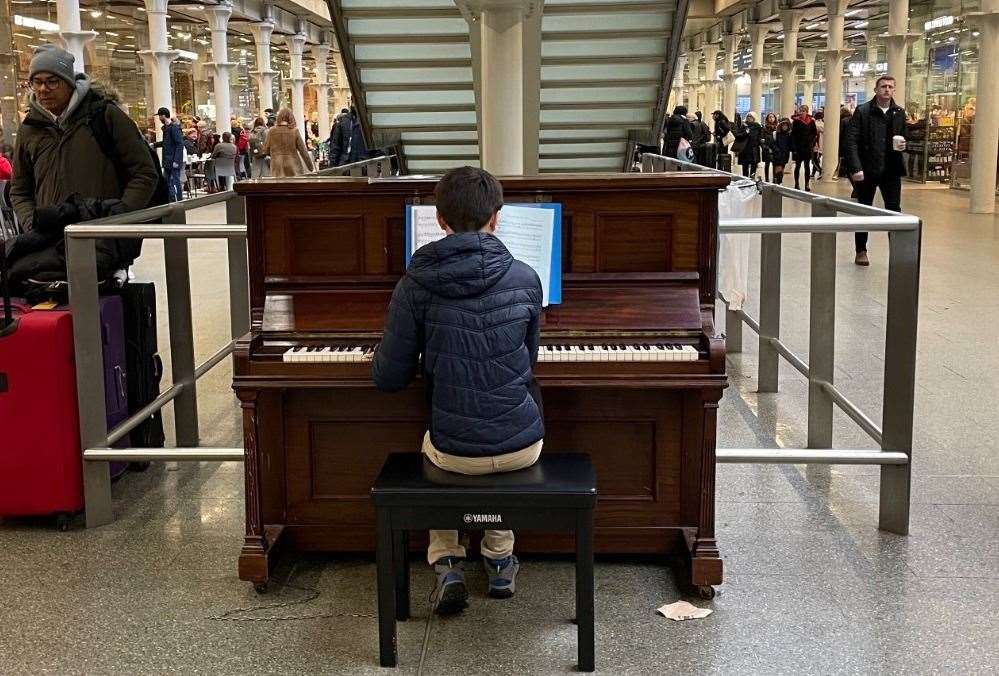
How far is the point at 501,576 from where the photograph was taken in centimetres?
383

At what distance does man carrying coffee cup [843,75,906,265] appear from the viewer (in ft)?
36.7

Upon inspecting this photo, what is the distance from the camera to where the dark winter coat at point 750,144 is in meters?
24.1

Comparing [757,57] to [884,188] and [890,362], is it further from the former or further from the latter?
[890,362]

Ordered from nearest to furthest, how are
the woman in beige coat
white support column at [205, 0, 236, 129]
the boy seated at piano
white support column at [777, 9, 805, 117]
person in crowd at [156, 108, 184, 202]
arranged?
the boy seated at piano, the woman in beige coat, person in crowd at [156, 108, 184, 202], white support column at [205, 0, 236, 129], white support column at [777, 9, 805, 117]

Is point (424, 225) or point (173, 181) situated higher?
point (424, 225)

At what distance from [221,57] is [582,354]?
2868 centimetres

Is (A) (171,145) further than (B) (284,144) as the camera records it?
Yes

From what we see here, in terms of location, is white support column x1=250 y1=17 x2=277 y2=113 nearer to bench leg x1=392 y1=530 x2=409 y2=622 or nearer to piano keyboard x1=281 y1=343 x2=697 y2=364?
piano keyboard x1=281 y1=343 x2=697 y2=364

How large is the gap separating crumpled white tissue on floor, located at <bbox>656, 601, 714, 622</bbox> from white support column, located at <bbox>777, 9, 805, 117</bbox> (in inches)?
1222

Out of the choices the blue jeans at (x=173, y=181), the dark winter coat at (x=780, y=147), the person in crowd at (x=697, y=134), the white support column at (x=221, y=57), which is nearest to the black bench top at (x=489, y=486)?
the person in crowd at (x=697, y=134)

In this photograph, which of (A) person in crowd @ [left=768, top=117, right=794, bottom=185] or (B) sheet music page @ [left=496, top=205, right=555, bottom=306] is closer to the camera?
(B) sheet music page @ [left=496, top=205, right=555, bottom=306]

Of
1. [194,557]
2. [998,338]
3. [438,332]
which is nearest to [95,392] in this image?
[194,557]

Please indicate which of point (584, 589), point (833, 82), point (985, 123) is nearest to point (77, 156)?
point (584, 589)

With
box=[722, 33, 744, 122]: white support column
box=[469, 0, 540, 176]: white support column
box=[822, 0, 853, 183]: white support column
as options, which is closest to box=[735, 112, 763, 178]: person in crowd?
box=[822, 0, 853, 183]: white support column
